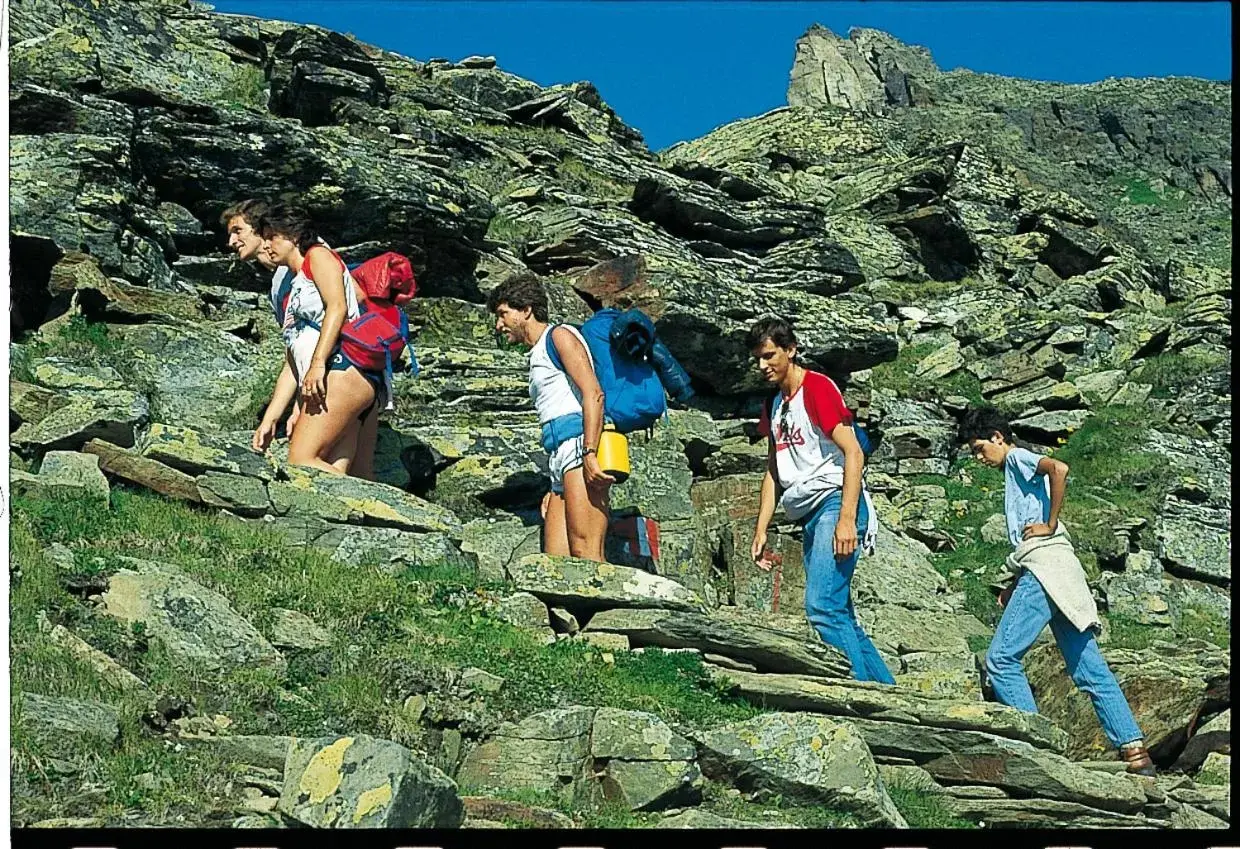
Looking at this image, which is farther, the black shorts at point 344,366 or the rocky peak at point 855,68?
the rocky peak at point 855,68

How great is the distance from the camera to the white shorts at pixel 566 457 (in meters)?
9.11

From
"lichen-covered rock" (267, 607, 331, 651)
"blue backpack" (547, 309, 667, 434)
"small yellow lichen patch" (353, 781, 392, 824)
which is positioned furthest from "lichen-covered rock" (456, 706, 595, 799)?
Answer: "blue backpack" (547, 309, 667, 434)

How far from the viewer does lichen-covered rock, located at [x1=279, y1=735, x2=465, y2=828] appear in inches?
198

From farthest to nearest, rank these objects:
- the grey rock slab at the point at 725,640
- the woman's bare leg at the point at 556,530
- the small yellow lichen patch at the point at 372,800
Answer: the woman's bare leg at the point at 556,530 → the grey rock slab at the point at 725,640 → the small yellow lichen patch at the point at 372,800

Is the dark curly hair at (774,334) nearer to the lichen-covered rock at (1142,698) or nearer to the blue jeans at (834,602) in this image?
the blue jeans at (834,602)

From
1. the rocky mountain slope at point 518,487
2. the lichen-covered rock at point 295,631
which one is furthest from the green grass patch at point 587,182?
the lichen-covered rock at point 295,631

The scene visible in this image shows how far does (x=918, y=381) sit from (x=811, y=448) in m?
11.9

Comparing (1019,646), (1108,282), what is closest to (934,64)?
(1108,282)

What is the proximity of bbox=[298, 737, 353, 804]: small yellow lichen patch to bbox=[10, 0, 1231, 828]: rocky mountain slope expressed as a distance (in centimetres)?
1

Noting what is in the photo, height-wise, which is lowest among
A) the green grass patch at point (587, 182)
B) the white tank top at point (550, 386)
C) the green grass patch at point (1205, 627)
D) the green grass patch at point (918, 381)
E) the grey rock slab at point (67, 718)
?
the grey rock slab at point (67, 718)

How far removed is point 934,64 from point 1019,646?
93.8m

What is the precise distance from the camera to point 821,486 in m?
8.81

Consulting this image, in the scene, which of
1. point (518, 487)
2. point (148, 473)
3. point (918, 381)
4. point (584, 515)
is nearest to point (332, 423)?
point (148, 473)

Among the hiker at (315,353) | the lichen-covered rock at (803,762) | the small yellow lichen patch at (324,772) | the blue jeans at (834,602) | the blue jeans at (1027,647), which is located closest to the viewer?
the small yellow lichen patch at (324,772)
